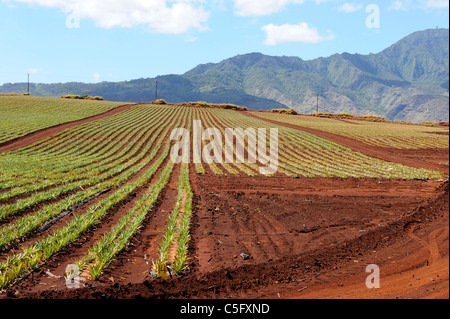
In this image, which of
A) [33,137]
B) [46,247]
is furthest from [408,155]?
[33,137]

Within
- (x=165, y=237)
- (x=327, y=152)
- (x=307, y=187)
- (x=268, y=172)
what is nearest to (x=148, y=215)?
(x=165, y=237)

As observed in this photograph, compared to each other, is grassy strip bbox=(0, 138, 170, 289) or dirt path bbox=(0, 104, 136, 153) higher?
dirt path bbox=(0, 104, 136, 153)

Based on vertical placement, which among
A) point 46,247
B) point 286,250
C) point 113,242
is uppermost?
point 46,247

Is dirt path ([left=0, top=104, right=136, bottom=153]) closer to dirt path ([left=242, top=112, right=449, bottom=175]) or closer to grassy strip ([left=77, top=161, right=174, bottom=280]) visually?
grassy strip ([left=77, top=161, right=174, bottom=280])

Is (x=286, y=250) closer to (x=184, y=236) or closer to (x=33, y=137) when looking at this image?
(x=184, y=236)

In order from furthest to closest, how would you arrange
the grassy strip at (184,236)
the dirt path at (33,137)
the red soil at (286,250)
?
1. the dirt path at (33,137)
2. the grassy strip at (184,236)
3. the red soil at (286,250)

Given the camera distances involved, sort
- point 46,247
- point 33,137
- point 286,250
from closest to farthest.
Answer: point 46,247
point 286,250
point 33,137

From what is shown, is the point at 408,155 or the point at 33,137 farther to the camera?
the point at 33,137

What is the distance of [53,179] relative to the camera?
51.1ft

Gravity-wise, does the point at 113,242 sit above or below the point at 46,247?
below

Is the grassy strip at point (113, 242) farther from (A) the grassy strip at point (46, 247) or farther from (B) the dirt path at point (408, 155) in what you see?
(B) the dirt path at point (408, 155)

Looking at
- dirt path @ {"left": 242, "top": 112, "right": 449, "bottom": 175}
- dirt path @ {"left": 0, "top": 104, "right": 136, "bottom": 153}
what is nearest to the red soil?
dirt path @ {"left": 242, "top": 112, "right": 449, "bottom": 175}

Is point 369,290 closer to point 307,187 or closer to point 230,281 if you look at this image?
point 230,281

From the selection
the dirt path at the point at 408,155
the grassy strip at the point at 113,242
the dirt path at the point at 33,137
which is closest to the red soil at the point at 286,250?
the grassy strip at the point at 113,242
